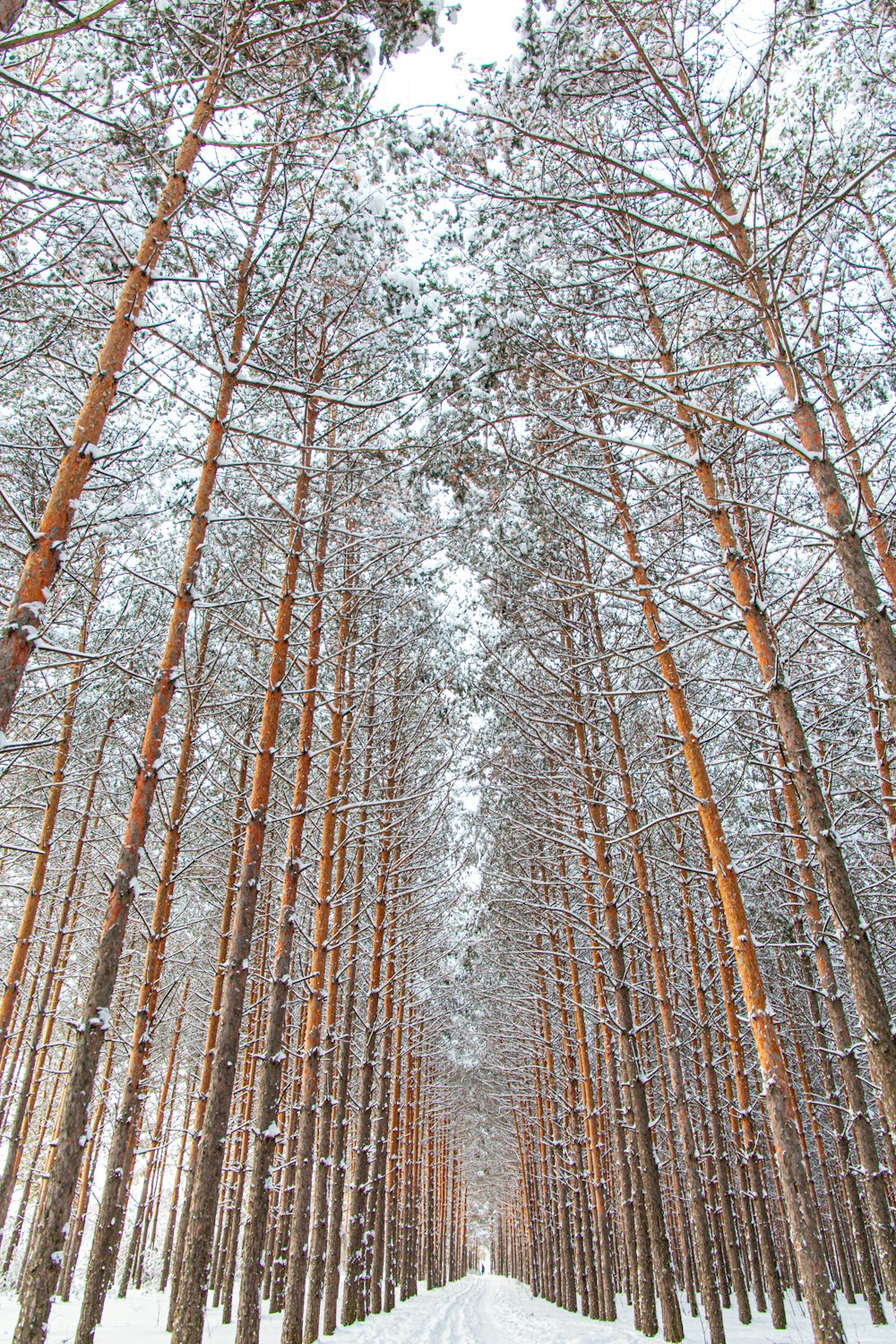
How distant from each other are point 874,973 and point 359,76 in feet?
25.9

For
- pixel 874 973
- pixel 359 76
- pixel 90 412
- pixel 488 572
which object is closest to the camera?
pixel 90 412

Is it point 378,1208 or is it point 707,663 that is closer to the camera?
point 707,663

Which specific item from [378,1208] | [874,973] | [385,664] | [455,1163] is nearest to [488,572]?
[385,664]

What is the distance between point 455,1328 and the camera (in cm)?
1254

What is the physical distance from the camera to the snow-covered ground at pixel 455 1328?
31.2 ft

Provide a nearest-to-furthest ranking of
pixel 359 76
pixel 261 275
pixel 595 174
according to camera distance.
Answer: pixel 359 76
pixel 595 174
pixel 261 275

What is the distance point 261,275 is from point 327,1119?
10753 millimetres

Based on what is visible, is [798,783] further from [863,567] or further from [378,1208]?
[378,1208]

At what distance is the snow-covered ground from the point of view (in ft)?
31.2

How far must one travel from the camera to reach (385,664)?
34.9 ft

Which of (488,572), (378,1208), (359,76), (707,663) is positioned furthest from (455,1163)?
(359,76)

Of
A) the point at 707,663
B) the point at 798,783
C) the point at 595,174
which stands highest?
the point at 595,174

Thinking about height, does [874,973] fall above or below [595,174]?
below

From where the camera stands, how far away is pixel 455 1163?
3406 cm
